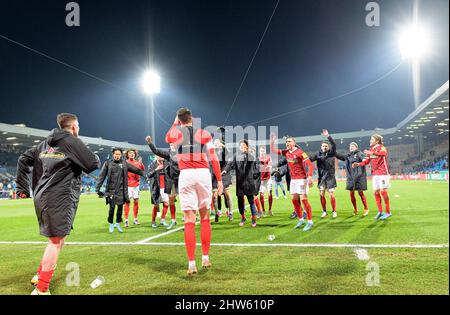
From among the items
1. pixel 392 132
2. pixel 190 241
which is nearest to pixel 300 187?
pixel 190 241

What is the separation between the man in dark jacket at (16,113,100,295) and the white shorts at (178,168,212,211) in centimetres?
125

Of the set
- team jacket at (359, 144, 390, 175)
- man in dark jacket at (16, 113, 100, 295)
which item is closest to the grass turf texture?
man in dark jacket at (16, 113, 100, 295)

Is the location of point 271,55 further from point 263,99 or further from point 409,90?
point 409,90

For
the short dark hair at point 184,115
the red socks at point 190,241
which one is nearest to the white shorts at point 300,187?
the red socks at point 190,241

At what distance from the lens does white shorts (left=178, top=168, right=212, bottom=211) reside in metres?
4.61

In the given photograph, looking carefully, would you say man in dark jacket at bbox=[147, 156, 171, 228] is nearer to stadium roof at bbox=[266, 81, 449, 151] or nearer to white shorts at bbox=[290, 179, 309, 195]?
white shorts at bbox=[290, 179, 309, 195]

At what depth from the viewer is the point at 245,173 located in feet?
30.3

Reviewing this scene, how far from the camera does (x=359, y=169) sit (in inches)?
398

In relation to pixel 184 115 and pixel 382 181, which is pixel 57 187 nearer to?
pixel 184 115

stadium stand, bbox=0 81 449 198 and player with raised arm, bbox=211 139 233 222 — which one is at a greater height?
stadium stand, bbox=0 81 449 198

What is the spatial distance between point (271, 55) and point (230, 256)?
48542mm

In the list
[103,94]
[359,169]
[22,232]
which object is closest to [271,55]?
[103,94]

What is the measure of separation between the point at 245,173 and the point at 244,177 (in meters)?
0.12
